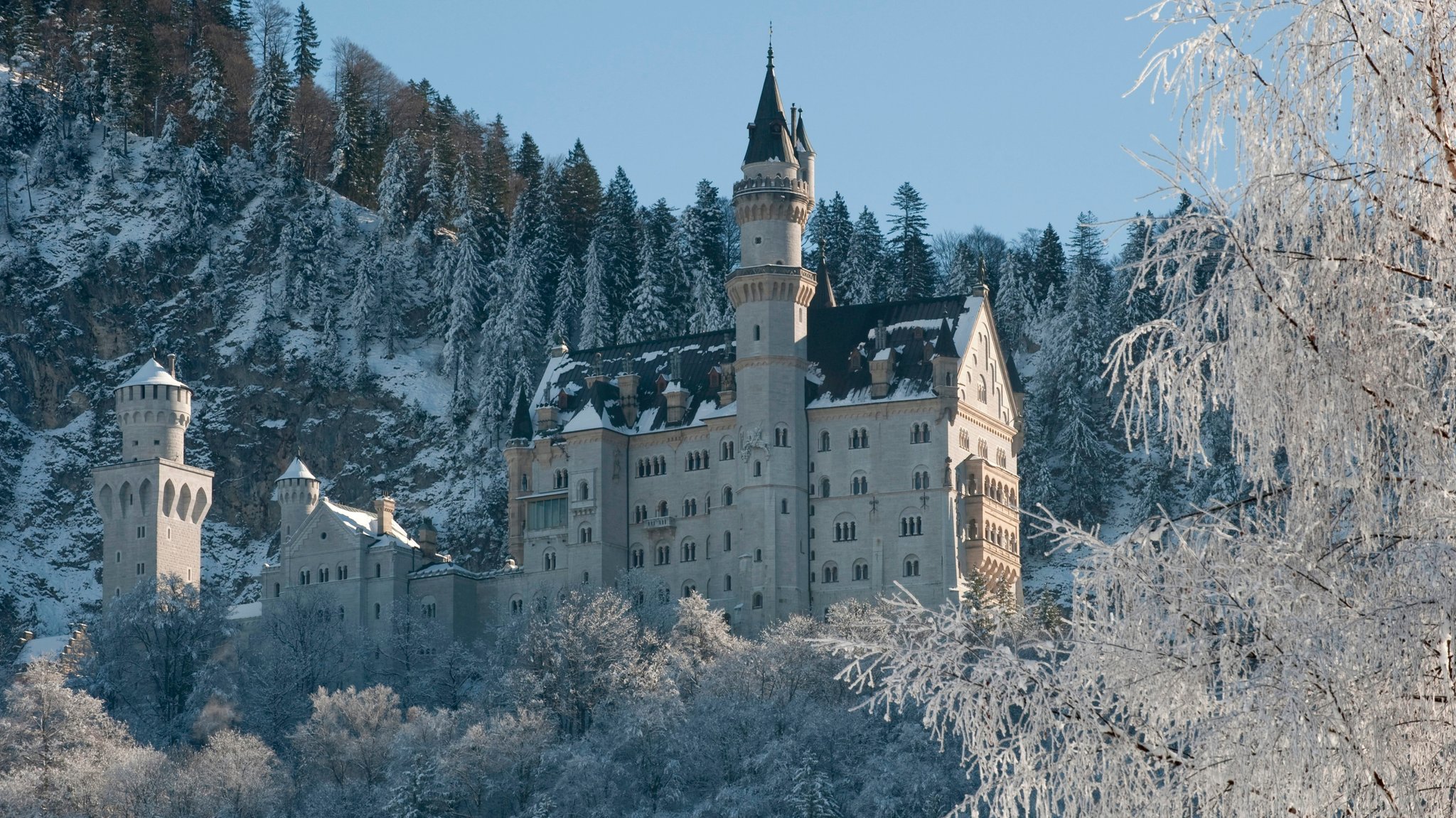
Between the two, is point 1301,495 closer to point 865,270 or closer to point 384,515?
point 384,515

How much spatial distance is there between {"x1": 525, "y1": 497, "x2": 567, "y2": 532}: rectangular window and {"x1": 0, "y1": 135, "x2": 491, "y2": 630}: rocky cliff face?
57.1 ft

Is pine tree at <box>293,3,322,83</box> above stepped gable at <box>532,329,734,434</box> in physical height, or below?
above

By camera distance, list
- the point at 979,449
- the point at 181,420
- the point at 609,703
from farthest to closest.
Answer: the point at 181,420
the point at 979,449
the point at 609,703

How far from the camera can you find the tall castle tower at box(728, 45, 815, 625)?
9388 cm

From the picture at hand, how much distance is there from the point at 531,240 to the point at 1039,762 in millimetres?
131706

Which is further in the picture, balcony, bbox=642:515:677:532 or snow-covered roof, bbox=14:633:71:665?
snow-covered roof, bbox=14:633:71:665

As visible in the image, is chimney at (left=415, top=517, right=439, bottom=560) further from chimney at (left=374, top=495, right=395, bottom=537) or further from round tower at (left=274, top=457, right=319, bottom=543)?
round tower at (left=274, top=457, right=319, bottom=543)

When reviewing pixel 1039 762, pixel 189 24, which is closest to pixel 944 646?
pixel 1039 762

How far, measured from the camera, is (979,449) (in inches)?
3826

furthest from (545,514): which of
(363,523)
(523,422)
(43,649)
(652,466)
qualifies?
(43,649)

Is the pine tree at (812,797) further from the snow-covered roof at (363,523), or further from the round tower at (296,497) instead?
the round tower at (296,497)

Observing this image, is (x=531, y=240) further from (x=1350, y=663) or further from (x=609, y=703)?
(x=1350, y=663)

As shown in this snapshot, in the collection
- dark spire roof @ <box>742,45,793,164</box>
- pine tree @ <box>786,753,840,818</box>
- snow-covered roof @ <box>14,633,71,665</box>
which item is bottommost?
pine tree @ <box>786,753,840,818</box>

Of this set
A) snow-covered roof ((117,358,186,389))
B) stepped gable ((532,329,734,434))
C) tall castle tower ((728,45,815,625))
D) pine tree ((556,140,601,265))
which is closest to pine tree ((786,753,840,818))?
tall castle tower ((728,45,815,625))
